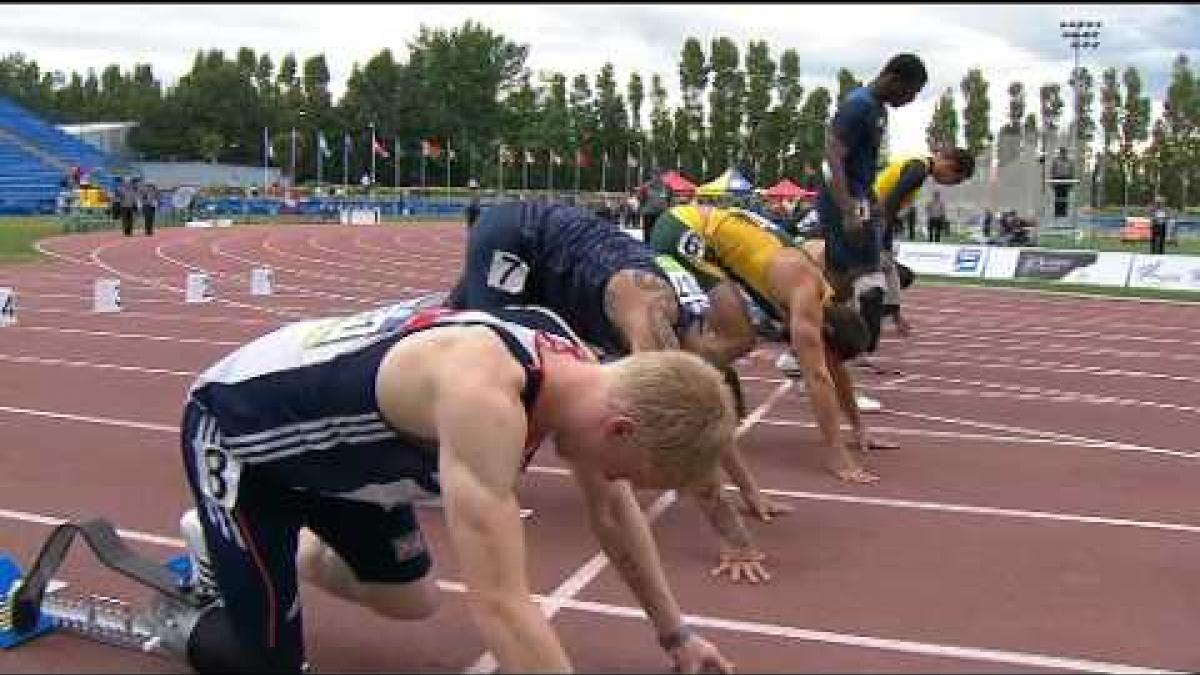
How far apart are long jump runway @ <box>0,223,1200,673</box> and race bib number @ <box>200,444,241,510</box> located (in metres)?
Answer: 0.74

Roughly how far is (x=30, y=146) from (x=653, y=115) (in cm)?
5646

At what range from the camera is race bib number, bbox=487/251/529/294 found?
17.6 ft

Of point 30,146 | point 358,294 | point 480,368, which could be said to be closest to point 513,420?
point 480,368

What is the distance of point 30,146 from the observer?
60562 millimetres

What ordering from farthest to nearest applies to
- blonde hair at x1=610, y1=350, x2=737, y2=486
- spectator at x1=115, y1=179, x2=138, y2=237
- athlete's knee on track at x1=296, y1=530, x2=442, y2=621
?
1. spectator at x1=115, y1=179, x2=138, y2=237
2. athlete's knee on track at x1=296, y1=530, x2=442, y2=621
3. blonde hair at x1=610, y1=350, x2=737, y2=486

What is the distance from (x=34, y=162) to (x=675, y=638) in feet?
201

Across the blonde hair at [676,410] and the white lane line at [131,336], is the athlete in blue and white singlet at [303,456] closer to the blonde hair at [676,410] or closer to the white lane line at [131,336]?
the blonde hair at [676,410]

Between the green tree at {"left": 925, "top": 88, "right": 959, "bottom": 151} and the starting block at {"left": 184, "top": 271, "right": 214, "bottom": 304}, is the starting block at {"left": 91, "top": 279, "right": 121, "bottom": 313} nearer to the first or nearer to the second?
the starting block at {"left": 184, "top": 271, "right": 214, "bottom": 304}

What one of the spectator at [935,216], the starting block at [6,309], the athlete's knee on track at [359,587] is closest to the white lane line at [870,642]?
the athlete's knee on track at [359,587]

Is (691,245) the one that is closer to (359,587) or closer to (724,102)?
(359,587)

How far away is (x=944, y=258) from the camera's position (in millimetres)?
27047

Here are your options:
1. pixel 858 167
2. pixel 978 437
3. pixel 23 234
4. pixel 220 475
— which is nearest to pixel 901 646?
pixel 220 475

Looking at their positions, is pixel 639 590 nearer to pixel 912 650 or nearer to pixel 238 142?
pixel 912 650

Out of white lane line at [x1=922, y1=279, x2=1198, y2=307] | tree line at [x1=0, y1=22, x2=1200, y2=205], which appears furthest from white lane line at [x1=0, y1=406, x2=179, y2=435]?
tree line at [x1=0, y1=22, x2=1200, y2=205]
